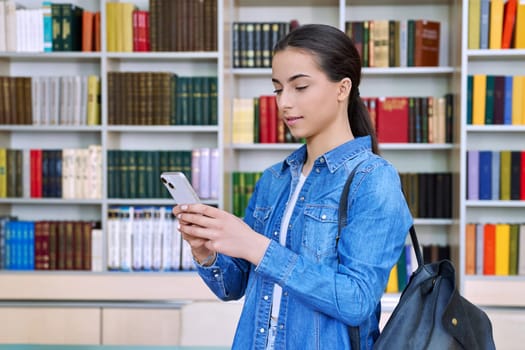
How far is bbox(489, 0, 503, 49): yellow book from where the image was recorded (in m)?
3.53

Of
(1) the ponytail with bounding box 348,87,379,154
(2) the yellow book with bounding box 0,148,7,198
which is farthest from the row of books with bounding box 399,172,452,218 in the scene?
(1) the ponytail with bounding box 348,87,379,154

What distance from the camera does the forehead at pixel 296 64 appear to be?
1.30 m

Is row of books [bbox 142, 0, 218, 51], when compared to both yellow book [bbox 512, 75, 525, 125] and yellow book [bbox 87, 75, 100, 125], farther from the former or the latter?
yellow book [bbox 512, 75, 525, 125]

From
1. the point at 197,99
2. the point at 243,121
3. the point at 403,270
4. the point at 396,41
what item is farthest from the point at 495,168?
the point at 197,99

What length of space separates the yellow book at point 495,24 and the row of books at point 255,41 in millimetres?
984

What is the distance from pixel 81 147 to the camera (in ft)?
13.1

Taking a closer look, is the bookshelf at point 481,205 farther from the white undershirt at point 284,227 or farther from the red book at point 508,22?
the white undershirt at point 284,227

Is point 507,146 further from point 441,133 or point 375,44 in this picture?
point 375,44

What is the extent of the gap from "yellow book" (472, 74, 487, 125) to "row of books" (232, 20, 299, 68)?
97cm

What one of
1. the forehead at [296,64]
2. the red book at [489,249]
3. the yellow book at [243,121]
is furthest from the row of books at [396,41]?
the forehead at [296,64]

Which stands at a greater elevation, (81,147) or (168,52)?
(168,52)

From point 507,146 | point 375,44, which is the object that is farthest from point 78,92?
point 507,146

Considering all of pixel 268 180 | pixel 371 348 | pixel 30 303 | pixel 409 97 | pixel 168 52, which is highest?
pixel 168 52

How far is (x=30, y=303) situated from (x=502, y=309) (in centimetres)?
240
